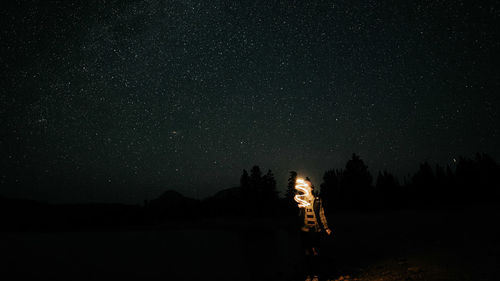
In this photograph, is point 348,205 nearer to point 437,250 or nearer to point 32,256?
point 437,250

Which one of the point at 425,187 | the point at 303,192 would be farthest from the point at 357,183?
the point at 303,192

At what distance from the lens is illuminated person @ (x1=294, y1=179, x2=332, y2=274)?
1070 cm

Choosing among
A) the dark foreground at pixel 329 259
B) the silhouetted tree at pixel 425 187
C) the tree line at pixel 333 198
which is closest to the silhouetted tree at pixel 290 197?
the tree line at pixel 333 198

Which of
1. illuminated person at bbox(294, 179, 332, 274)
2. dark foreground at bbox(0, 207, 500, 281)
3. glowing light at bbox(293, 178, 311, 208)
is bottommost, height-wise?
dark foreground at bbox(0, 207, 500, 281)

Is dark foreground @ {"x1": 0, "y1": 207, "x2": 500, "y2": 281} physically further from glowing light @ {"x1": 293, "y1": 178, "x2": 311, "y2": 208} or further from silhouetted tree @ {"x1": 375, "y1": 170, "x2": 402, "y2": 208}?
silhouetted tree @ {"x1": 375, "y1": 170, "x2": 402, "y2": 208}

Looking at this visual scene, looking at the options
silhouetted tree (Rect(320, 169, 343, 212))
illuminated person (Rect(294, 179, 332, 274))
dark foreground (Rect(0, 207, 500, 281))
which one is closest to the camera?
dark foreground (Rect(0, 207, 500, 281))

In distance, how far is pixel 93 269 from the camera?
21.6 metres

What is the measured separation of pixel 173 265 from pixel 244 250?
7194mm

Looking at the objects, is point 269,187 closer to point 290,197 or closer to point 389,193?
point 290,197

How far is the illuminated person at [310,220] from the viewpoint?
1070 cm

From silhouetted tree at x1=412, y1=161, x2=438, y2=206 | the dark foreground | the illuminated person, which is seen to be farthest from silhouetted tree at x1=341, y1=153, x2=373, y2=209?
the illuminated person

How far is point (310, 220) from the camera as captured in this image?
10.8 m

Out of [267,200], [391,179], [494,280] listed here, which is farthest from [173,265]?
[391,179]

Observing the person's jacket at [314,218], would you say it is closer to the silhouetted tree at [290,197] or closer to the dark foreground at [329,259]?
the dark foreground at [329,259]
